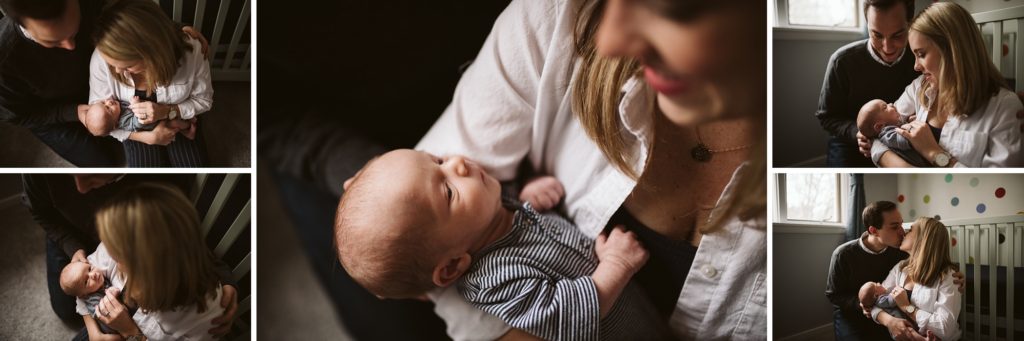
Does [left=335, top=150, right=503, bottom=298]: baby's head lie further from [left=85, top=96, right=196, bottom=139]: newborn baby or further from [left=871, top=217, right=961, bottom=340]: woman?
[left=871, top=217, right=961, bottom=340]: woman

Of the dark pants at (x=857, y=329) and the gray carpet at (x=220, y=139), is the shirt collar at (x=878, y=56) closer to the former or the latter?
the dark pants at (x=857, y=329)

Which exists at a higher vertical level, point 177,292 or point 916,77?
point 916,77

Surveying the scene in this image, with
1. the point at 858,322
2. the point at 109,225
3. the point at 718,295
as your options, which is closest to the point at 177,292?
the point at 109,225

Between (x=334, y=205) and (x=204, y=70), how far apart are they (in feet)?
1.11

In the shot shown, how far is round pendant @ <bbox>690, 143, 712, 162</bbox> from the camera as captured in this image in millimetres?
1625

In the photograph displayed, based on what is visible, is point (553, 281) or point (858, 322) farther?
point (858, 322)

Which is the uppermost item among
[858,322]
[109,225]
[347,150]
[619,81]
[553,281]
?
[619,81]

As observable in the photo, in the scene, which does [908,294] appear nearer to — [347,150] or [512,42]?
[512,42]

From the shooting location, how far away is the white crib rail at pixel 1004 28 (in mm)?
1561

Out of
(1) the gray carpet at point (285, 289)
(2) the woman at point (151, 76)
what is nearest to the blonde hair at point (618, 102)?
(1) the gray carpet at point (285, 289)

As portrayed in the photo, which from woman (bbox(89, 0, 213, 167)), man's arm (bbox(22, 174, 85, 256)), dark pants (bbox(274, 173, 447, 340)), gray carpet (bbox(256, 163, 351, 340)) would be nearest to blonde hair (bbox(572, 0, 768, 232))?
dark pants (bbox(274, 173, 447, 340))

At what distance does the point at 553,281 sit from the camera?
1588 mm

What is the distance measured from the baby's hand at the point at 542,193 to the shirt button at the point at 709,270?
0.29 m

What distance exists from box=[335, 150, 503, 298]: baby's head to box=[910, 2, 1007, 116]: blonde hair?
82cm
